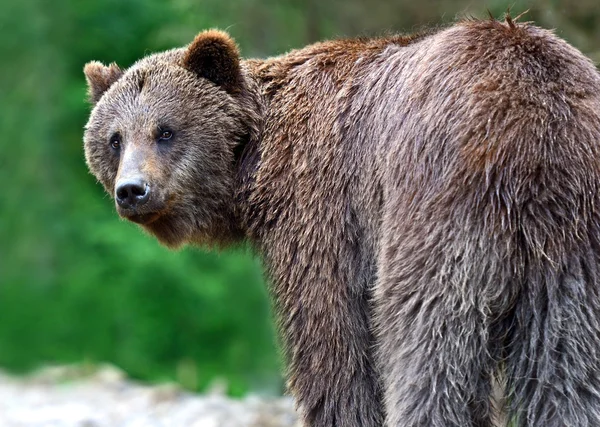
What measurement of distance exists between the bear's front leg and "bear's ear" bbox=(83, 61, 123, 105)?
80.4 inches

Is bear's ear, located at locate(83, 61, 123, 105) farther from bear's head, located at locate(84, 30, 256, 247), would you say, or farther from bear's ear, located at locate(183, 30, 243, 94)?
bear's ear, located at locate(183, 30, 243, 94)

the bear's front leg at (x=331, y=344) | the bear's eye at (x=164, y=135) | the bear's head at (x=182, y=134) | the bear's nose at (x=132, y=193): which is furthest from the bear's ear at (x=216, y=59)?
the bear's front leg at (x=331, y=344)

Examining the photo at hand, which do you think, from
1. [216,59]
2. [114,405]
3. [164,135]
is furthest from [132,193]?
[114,405]

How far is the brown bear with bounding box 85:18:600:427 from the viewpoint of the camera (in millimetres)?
4043

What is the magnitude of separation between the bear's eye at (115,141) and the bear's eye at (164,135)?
0.32 metres

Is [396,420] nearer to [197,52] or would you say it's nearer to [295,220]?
[295,220]

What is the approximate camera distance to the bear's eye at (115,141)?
5641 mm

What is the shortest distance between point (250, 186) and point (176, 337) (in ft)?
28.3

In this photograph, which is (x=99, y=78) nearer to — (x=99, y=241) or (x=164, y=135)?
(x=164, y=135)

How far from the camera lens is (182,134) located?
18.1 ft

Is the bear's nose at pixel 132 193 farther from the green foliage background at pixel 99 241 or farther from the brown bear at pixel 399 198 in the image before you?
the green foliage background at pixel 99 241

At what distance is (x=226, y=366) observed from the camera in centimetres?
1302

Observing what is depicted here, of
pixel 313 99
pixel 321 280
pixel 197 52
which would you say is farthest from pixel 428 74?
pixel 197 52

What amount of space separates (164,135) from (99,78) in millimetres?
894
